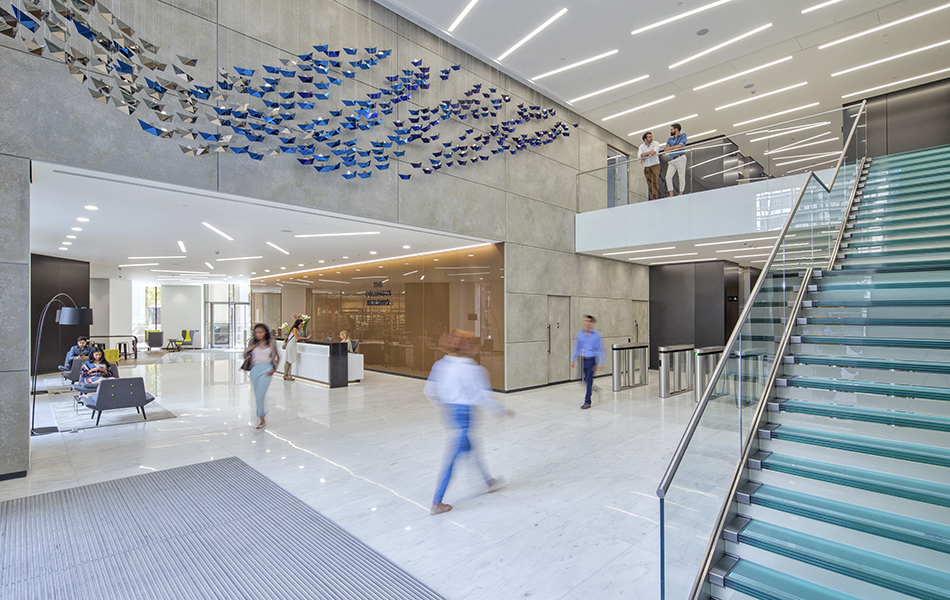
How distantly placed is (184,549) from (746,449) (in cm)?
440

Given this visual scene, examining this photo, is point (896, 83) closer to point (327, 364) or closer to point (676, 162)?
point (676, 162)

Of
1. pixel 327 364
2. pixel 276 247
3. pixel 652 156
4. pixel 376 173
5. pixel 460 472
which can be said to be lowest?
pixel 460 472

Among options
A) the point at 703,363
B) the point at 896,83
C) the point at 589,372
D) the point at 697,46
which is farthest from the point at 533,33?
the point at 896,83

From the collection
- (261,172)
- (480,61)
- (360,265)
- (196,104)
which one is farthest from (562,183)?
(196,104)

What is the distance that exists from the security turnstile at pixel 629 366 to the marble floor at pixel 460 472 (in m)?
1.01

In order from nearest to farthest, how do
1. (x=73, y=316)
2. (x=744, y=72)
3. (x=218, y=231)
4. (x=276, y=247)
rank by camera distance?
(x=73, y=316) < (x=218, y=231) < (x=744, y=72) < (x=276, y=247)

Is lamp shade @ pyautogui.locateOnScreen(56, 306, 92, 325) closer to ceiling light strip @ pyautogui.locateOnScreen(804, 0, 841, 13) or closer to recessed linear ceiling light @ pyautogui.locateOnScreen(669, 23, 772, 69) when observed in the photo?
recessed linear ceiling light @ pyautogui.locateOnScreen(669, 23, 772, 69)

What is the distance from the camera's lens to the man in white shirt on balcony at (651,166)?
1038cm

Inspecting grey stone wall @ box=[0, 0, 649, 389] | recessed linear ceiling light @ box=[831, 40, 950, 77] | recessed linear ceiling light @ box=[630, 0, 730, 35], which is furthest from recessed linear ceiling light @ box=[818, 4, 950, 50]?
grey stone wall @ box=[0, 0, 649, 389]

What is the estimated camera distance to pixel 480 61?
9984 millimetres

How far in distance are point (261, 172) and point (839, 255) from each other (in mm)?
8077

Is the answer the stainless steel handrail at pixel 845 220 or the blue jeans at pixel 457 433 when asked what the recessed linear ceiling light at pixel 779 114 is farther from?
the blue jeans at pixel 457 433

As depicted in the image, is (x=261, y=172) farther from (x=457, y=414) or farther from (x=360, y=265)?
(x=360, y=265)

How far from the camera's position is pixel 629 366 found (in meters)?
11.1
